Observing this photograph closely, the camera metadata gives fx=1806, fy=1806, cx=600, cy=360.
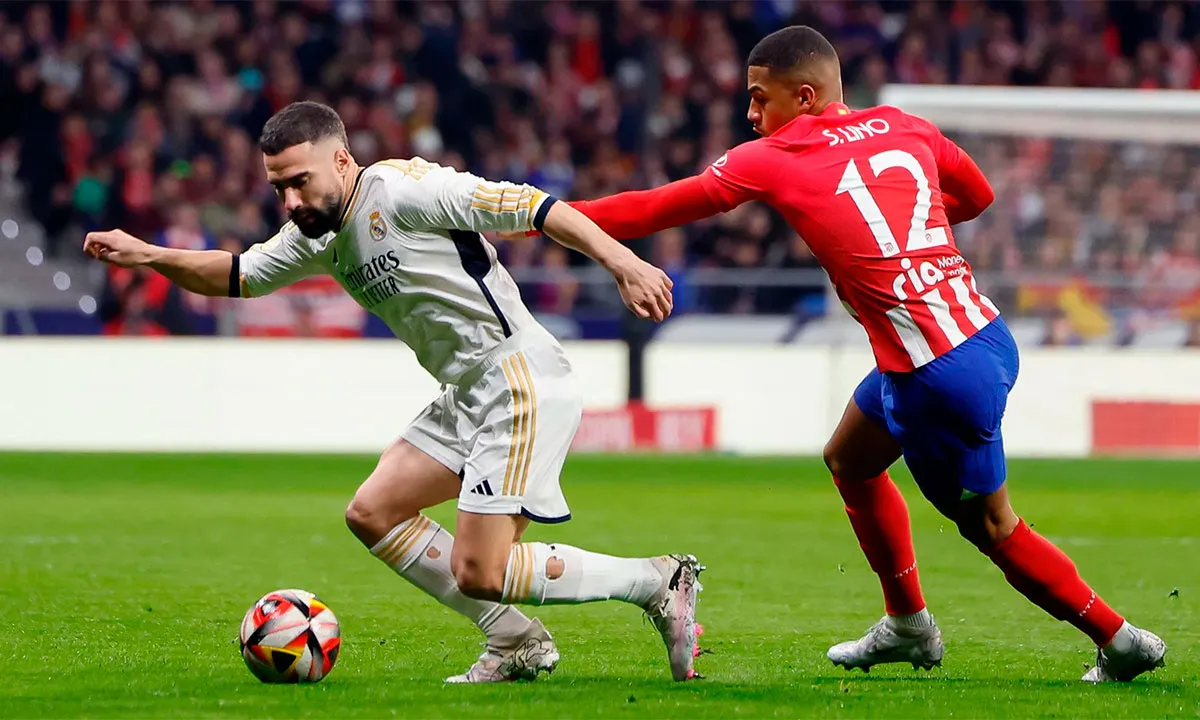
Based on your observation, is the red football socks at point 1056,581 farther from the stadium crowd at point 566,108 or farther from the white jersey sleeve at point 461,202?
the stadium crowd at point 566,108

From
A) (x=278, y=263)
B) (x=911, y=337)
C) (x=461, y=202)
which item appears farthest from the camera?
(x=278, y=263)

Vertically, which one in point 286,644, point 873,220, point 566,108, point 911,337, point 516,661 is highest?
point 566,108

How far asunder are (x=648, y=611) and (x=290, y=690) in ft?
3.63

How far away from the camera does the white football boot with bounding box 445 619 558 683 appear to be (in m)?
5.57

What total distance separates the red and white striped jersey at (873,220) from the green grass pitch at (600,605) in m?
1.10

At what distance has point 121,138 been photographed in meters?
19.3

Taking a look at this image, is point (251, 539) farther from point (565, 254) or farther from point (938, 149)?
point (565, 254)

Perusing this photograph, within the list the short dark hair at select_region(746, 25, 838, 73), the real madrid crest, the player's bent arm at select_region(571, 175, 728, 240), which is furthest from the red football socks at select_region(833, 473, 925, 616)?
the real madrid crest

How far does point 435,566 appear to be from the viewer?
5.64 m

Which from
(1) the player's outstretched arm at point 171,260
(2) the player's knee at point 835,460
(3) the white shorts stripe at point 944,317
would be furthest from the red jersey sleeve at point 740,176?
(1) the player's outstretched arm at point 171,260

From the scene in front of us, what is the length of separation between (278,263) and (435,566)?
1.08m

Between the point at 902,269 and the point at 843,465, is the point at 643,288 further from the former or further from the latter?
the point at 843,465

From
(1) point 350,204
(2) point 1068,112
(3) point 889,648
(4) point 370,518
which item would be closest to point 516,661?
(4) point 370,518

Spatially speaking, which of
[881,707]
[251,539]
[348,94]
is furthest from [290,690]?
[348,94]
